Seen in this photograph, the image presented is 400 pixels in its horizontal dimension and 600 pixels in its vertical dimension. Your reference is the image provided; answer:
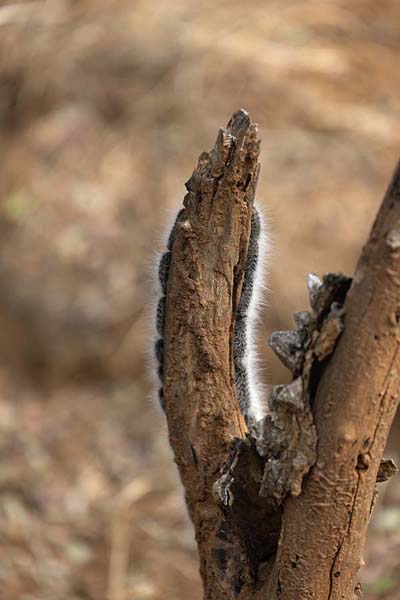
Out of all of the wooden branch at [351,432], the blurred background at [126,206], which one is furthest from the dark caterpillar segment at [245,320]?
the blurred background at [126,206]

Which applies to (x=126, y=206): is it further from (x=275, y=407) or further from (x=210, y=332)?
(x=275, y=407)

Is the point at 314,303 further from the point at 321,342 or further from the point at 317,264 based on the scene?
the point at 317,264

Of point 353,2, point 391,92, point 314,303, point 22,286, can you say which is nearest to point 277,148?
point 391,92

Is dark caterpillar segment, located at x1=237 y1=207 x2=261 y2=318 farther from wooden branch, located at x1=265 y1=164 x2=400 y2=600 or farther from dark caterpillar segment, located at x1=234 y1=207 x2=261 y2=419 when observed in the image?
wooden branch, located at x1=265 y1=164 x2=400 y2=600

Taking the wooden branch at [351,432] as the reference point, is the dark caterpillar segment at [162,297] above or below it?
above

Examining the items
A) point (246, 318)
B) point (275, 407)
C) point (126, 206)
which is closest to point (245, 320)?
point (246, 318)

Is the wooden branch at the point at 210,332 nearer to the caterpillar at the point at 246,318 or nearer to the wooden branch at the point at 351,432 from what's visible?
the caterpillar at the point at 246,318
